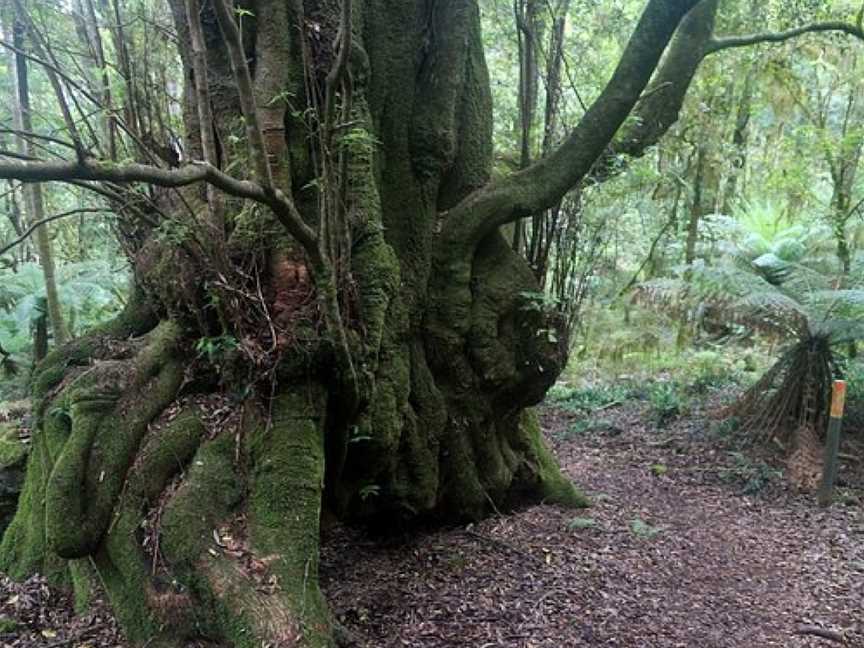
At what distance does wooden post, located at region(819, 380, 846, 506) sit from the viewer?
17.8 feet

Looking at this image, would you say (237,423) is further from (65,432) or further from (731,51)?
(731,51)

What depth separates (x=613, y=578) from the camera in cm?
411

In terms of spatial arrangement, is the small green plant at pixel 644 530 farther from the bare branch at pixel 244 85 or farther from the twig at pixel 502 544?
the bare branch at pixel 244 85

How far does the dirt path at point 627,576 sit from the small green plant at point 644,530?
15mm

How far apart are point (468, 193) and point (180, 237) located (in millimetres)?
2200

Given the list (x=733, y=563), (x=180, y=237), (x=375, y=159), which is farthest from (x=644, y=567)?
(x=180, y=237)

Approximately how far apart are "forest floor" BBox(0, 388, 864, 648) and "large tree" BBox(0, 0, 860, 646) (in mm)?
348

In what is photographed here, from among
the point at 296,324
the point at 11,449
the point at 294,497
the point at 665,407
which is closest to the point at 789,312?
the point at 665,407

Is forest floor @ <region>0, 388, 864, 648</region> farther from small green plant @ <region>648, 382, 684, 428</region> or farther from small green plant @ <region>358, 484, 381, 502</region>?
small green plant @ <region>648, 382, 684, 428</region>

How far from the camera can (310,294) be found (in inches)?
137

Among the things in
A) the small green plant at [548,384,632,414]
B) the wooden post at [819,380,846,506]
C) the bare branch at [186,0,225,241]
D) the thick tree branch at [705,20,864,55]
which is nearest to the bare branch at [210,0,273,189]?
the bare branch at [186,0,225,241]

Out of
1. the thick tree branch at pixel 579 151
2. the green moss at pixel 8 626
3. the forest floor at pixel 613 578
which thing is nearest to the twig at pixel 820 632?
the forest floor at pixel 613 578

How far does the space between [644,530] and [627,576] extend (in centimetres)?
82

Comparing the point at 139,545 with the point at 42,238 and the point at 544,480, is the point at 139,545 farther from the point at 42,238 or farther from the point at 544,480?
the point at 42,238
